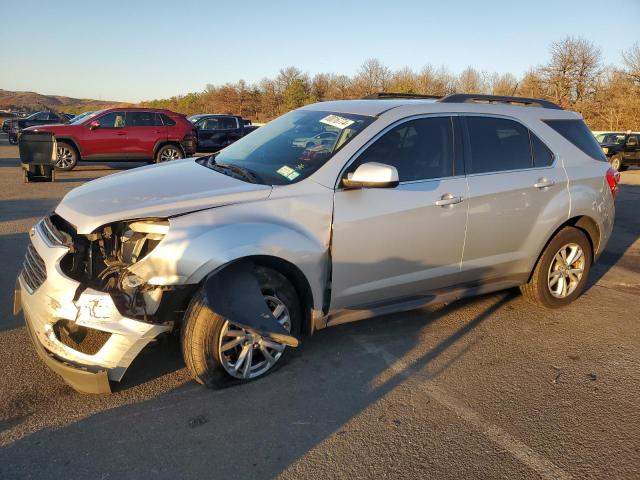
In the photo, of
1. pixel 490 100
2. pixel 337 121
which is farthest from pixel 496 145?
pixel 337 121

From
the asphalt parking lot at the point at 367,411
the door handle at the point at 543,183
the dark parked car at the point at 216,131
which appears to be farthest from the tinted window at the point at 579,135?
the dark parked car at the point at 216,131

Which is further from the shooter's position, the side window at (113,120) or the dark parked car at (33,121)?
the dark parked car at (33,121)

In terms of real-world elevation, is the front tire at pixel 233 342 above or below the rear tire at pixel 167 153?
below

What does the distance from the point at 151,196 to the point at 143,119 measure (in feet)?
40.8

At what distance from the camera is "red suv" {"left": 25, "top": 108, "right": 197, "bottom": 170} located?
13703mm

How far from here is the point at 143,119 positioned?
14.5m

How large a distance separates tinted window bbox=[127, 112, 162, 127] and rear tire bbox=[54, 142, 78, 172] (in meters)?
1.68

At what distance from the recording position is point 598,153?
4.98 meters

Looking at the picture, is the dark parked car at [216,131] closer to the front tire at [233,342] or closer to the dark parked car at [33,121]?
the dark parked car at [33,121]

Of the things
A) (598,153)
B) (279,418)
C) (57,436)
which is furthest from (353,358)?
(598,153)

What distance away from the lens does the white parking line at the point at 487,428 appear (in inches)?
103

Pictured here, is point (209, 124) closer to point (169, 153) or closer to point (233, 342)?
point (169, 153)

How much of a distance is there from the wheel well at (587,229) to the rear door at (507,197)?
17 centimetres

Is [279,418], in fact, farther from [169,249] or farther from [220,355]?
[169,249]
